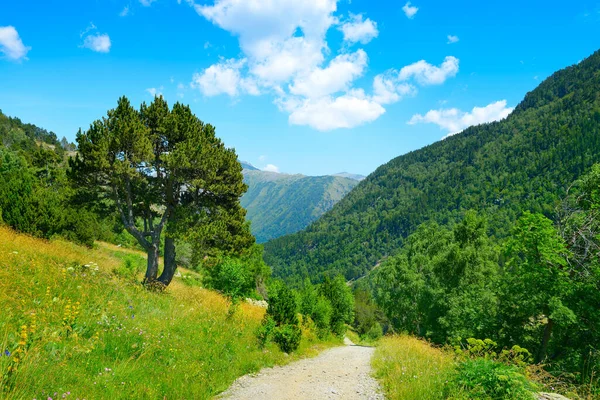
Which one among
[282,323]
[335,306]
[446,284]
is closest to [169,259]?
[282,323]

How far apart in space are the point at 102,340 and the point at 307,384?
471 centimetres

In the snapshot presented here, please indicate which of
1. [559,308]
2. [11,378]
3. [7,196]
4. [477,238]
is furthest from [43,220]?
[477,238]

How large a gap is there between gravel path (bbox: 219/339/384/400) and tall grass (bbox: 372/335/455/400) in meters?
0.34

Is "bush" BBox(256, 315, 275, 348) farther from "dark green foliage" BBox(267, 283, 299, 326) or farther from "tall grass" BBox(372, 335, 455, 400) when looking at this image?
"tall grass" BBox(372, 335, 455, 400)

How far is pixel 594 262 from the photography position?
12359 mm

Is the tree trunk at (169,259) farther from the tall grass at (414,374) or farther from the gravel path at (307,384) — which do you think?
the tall grass at (414,374)

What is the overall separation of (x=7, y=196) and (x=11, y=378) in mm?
21058

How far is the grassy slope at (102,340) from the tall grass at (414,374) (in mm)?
3524

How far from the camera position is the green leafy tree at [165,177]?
45.6 feet

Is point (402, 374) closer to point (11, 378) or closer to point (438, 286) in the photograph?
point (11, 378)

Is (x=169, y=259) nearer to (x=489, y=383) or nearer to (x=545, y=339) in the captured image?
(x=489, y=383)

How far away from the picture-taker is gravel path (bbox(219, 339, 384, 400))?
6.92 metres

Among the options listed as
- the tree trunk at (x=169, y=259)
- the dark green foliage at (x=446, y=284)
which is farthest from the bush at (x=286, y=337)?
the dark green foliage at (x=446, y=284)

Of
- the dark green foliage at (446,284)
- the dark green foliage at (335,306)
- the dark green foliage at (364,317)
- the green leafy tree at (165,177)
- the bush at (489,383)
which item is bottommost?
the dark green foliage at (364,317)
